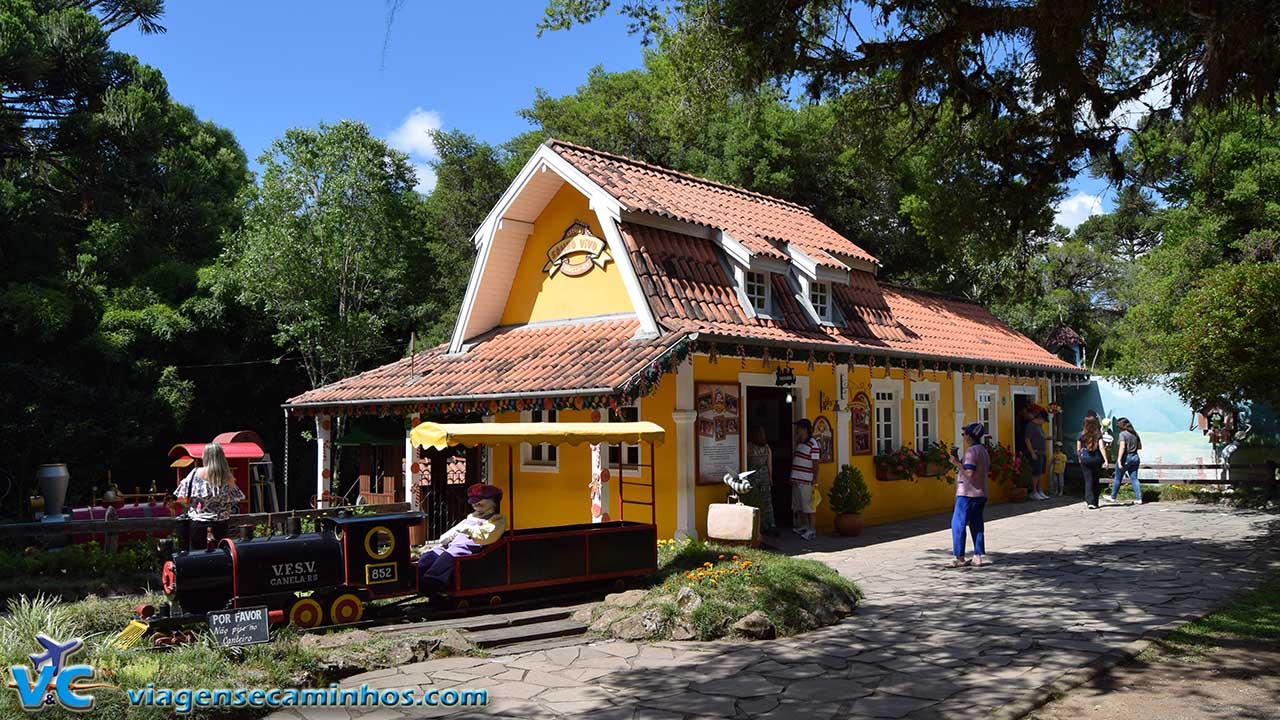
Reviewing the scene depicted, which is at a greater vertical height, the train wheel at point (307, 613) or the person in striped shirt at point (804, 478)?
the person in striped shirt at point (804, 478)

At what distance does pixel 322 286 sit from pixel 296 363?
12.8ft

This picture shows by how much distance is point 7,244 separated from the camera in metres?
24.3

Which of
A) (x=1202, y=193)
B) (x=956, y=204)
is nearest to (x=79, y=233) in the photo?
(x=956, y=204)

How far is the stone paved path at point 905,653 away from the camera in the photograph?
6.55 metres

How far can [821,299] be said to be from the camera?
1669 centimetres

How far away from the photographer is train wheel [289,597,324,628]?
28.2 feet

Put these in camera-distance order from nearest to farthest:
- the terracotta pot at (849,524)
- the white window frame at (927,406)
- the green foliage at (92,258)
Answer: the terracotta pot at (849,524) → the white window frame at (927,406) → the green foliage at (92,258)

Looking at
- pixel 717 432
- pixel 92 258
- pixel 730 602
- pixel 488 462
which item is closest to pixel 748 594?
pixel 730 602

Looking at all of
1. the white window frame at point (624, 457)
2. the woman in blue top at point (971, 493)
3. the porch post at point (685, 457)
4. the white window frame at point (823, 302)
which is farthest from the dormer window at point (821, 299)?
the woman in blue top at point (971, 493)

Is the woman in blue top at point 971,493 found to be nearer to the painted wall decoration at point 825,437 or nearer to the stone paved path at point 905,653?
the stone paved path at point 905,653

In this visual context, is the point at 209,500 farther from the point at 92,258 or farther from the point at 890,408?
the point at 92,258

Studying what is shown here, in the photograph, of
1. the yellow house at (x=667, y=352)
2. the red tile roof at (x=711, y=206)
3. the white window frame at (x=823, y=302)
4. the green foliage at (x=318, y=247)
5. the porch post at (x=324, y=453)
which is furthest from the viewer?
the green foliage at (x=318, y=247)

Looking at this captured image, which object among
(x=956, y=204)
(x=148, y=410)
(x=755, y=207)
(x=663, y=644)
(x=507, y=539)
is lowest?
(x=663, y=644)

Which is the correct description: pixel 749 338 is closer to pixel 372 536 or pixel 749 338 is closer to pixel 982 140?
pixel 982 140
